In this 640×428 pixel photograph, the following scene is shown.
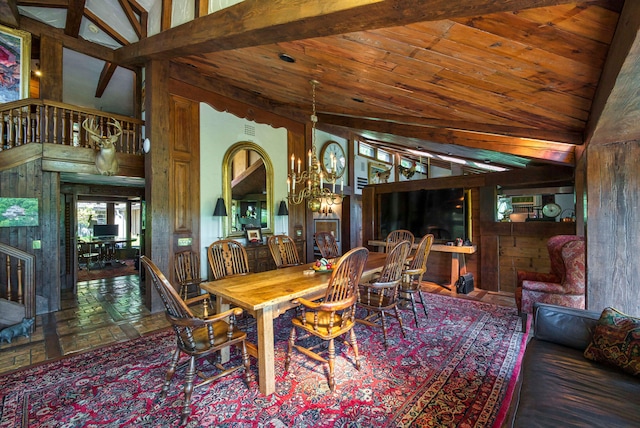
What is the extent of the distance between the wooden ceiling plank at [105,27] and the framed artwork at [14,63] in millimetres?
930

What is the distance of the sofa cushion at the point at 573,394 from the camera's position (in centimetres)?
121

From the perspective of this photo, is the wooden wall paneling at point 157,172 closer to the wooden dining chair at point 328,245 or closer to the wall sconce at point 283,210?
the wall sconce at point 283,210

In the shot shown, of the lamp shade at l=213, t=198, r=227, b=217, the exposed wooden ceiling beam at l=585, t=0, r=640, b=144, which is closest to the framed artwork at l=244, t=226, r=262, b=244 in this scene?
the lamp shade at l=213, t=198, r=227, b=217

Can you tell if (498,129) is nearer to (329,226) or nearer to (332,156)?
(332,156)

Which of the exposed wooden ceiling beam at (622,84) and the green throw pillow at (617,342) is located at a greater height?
the exposed wooden ceiling beam at (622,84)

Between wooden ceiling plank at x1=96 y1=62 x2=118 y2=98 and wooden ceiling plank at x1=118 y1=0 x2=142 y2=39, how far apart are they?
50.6 inches

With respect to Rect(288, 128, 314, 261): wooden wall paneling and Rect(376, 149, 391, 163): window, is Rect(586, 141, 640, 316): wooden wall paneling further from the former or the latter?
Rect(376, 149, 391, 163): window

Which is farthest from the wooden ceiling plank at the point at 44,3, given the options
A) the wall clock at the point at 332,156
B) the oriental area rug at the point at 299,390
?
the wall clock at the point at 332,156

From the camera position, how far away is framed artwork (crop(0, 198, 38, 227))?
3.65 meters

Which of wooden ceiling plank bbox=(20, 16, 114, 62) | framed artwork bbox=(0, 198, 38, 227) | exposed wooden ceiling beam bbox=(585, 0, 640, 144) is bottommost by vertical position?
framed artwork bbox=(0, 198, 38, 227)

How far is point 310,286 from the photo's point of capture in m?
2.38

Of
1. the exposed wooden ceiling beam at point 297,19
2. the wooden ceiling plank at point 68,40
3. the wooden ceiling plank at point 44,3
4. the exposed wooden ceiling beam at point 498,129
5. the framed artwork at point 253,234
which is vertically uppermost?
the wooden ceiling plank at point 44,3

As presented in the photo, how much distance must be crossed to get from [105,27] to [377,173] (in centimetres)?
731

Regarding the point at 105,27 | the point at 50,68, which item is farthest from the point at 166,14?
the point at 50,68
